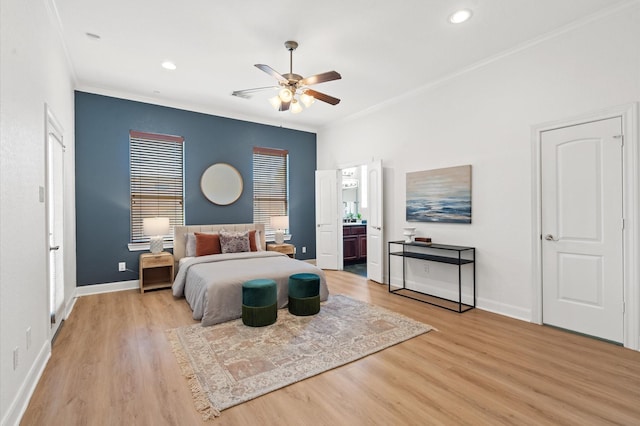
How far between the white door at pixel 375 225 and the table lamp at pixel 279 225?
5.44ft

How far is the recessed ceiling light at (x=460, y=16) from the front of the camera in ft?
9.39

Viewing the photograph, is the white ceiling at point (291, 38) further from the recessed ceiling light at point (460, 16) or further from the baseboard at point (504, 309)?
the baseboard at point (504, 309)

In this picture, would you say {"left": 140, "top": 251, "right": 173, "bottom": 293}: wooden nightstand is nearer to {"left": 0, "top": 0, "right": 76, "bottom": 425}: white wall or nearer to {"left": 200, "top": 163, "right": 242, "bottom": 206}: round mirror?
{"left": 200, "top": 163, "right": 242, "bottom": 206}: round mirror

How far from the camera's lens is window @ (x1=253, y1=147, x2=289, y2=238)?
6183 mm

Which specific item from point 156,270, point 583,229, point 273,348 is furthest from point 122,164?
point 583,229

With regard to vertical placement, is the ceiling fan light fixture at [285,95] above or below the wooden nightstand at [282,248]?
above

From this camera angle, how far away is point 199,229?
17.5ft

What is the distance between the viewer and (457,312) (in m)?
3.79

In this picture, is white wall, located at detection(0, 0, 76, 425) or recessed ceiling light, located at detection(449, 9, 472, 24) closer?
white wall, located at detection(0, 0, 76, 425)

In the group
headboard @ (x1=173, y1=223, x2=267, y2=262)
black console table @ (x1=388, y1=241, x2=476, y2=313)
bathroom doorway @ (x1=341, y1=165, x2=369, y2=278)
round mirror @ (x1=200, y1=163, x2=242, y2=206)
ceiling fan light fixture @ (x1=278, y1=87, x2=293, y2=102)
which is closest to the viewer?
ceiling fan light fixture @ (x1=278, y1=87, x2=293, y2=102)

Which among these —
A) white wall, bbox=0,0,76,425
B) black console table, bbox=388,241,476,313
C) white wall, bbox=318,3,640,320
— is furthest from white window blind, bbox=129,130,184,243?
black console table, bbox=388,241,476,313

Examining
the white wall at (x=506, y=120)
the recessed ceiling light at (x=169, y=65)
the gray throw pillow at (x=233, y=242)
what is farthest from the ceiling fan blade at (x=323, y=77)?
the gray throw pillow at (x=233, y=242)

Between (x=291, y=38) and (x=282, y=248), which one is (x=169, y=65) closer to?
(x=291, y=38)

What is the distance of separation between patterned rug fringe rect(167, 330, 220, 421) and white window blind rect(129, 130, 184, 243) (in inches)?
107
